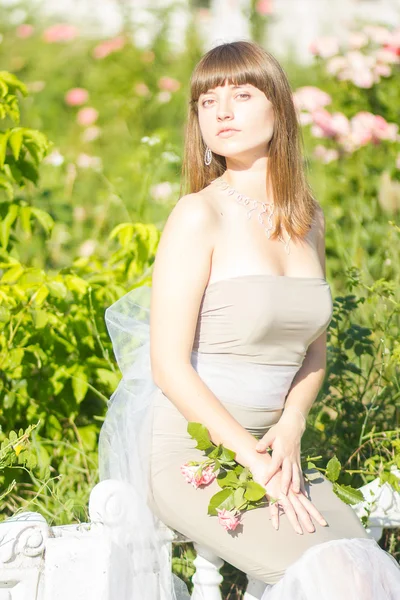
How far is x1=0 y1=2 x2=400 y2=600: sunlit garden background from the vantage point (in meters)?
2.60

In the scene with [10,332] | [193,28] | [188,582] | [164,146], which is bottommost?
[188,582]

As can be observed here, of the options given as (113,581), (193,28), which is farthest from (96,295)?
(193,28)

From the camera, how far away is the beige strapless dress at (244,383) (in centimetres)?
186

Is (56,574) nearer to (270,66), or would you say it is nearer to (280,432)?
(280,432)

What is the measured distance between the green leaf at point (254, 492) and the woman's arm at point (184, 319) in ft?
0.33

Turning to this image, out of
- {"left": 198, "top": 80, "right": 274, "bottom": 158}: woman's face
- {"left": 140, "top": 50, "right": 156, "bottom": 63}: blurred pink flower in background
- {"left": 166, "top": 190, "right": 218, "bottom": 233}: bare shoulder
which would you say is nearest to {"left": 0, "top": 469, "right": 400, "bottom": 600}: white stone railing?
{"left": 166, "top": 190, "right": 218, "bottom": 233}: bare shoulder

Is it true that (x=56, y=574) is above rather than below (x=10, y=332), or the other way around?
below

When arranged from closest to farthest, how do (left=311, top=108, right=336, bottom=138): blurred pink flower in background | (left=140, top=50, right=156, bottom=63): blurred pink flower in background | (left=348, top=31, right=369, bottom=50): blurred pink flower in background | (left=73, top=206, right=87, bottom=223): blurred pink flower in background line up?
(left=311, top=108, right=336, bottom=138): blurred pink flower in background → (left=348, top=31, right=369, bottom=50): blurred pink flower in background → (left=73, top=206, right=87, bottom=223): blurred pink flower in background → (left=140, top=50, right=156, bottom=63): blurred pink flower in background

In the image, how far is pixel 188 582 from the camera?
8.31 feet

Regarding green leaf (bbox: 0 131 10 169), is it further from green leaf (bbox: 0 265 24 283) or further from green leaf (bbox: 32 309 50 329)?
green leaf (bbox: 32 309 50 329)

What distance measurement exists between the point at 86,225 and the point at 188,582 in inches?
118

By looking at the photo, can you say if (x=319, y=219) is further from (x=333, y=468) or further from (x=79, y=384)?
(x=79, y=384)

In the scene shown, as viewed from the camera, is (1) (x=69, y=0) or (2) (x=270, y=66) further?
(1) (x=69, y=0)

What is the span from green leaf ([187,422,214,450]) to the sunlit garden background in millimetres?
314
